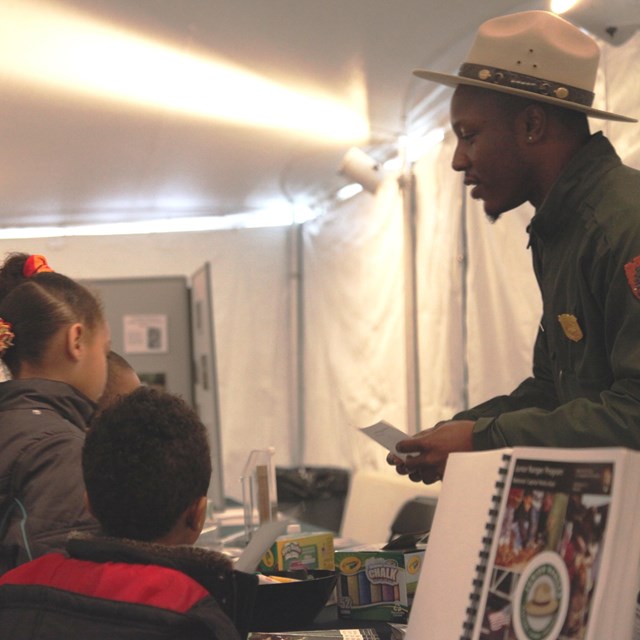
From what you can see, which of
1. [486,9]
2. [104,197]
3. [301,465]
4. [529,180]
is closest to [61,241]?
[104,197]

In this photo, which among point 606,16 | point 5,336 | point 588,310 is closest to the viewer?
point 588,310

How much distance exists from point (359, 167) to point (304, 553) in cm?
336

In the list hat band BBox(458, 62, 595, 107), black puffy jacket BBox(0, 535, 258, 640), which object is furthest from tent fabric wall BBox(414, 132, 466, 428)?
black puffy jacket BBox(0, 535, 258, 640)

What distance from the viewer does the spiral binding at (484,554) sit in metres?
0.91

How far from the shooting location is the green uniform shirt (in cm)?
127

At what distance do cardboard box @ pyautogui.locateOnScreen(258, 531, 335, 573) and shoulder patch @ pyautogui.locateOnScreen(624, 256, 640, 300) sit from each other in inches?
24.4

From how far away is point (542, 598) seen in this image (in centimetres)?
85

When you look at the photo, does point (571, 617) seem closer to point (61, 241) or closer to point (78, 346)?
point (78, 346)

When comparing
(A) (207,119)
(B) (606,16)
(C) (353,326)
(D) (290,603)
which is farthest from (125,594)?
(C) (353,326)

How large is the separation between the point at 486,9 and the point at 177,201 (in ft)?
11.0

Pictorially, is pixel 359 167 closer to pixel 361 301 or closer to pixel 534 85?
pixel 361 301

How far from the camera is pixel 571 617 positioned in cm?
80

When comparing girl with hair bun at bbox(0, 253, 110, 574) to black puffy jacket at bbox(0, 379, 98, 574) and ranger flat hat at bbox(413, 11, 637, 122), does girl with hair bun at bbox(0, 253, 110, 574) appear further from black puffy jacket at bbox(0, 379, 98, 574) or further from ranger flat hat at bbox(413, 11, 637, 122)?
ranger flat hat at bbox(413, 11, 637, 122)

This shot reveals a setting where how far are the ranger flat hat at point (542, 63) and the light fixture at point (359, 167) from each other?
3116mm
